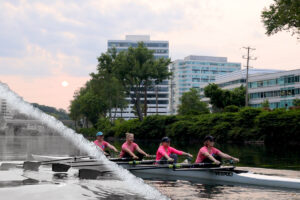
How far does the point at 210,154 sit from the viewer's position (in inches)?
689

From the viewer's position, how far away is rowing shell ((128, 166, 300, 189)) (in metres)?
14.9

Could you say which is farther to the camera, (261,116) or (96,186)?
(261,116)

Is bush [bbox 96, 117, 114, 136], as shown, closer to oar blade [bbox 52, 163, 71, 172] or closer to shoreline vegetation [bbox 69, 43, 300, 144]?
shoreline vegetation [bbox 69, 43, 300, 144]

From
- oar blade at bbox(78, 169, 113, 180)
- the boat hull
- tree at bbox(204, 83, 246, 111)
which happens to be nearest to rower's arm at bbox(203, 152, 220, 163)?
the boat hull

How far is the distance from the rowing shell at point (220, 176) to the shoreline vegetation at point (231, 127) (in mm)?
32469

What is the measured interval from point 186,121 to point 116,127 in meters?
25.2

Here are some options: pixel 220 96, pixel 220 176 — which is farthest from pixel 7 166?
pixel 220 96

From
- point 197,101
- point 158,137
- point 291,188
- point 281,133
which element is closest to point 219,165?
point 291,188

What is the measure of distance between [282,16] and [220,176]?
2646 cm

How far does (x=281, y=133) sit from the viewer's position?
48.4 metres

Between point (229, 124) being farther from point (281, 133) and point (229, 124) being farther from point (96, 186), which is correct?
point (96, 186)

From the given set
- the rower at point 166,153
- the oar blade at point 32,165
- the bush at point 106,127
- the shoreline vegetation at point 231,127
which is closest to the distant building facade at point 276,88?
the shoreline vegetation at point 231,127

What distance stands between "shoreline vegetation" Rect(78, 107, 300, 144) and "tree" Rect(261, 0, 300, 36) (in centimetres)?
1162

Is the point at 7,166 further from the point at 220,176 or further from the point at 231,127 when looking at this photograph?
the point at 231,127
